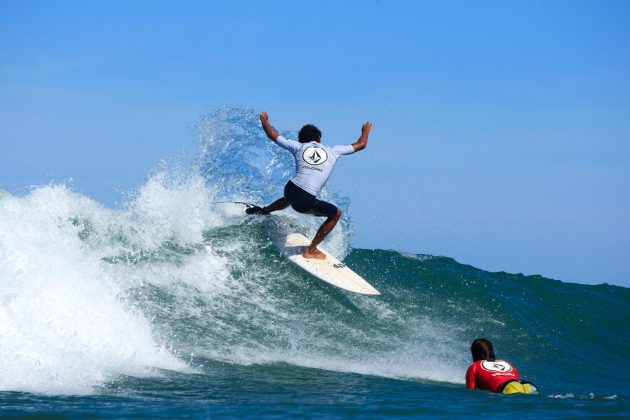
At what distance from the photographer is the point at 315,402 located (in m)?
5.93

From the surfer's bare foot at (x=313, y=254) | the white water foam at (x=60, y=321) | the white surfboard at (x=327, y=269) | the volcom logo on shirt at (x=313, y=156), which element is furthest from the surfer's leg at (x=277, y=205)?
the white water foam at (x=60, y=321)

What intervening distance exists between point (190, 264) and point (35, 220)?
2227 millimetres

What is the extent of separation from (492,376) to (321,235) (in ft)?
14.3

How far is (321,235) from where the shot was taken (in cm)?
1058

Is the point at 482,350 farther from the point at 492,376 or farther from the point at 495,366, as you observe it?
the point at 492,376

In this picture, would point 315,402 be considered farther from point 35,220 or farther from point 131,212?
point 131,212

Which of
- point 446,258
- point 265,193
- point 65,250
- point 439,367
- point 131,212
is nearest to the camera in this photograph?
point 65,250

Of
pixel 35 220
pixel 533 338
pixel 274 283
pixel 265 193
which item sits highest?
pixel 265 193

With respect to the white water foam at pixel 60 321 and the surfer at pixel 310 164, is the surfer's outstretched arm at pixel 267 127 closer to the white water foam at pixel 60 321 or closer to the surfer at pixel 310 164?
the surfer at pixel 310 164

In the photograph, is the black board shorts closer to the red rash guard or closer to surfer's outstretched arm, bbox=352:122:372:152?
surfer's outstretched arm, bbox=352:122:372:152

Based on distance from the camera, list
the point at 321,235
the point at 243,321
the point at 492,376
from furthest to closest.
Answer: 1. the point at 321,235
2. the point at 243,321
3. the point at 492,376

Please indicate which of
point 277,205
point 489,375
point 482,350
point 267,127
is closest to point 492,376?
point 489,375

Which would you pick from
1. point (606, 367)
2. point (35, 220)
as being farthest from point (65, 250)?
point (606, 367)

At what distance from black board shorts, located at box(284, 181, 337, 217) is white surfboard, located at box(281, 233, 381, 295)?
0.87 metres
